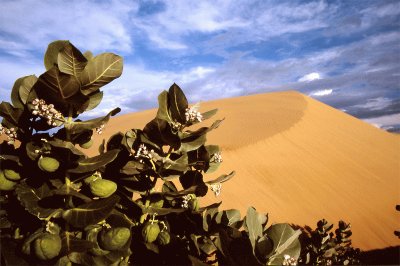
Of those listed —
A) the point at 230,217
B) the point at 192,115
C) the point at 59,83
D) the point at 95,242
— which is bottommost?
the point at 230,217

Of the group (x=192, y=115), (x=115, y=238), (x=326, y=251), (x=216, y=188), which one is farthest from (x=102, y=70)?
(x=326, y=251)

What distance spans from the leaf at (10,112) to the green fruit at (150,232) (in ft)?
3.27

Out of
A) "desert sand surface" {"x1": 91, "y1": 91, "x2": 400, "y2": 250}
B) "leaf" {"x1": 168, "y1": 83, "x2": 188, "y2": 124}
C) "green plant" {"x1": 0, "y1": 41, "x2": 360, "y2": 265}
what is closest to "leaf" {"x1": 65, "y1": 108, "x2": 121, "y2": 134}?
"green plant" {"x1": 0, "y1": 41, "x2": 360, "y2": 265}

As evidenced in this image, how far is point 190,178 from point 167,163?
333mm

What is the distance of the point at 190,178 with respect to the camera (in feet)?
6.43

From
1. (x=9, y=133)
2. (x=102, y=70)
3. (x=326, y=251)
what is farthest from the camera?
(x=326, y=251)

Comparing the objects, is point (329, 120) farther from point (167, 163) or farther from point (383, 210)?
point (167, 163)

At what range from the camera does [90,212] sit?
145 cm

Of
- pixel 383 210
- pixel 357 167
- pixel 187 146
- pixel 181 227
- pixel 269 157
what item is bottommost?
pixel 383 210

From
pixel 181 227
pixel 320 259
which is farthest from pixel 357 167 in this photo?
pixel 181 227

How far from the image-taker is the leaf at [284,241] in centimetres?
150

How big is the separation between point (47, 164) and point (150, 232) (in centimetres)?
71

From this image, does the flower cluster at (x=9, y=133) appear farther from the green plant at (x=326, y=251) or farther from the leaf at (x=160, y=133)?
the green plant at (x=326, y=251)

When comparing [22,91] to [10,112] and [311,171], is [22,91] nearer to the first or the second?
[10,112]
